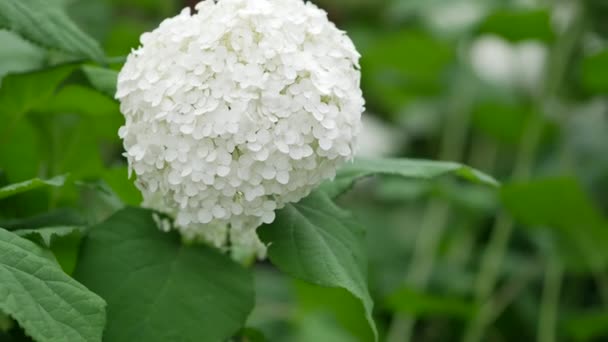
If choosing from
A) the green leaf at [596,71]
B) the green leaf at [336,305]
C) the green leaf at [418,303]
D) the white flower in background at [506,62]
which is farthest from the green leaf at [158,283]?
the white flower in background at [506,62]

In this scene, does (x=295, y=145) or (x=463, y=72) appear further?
(x=463, y=72)

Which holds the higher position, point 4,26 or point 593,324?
point 4,26

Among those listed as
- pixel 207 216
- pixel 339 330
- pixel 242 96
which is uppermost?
pixel 242 96

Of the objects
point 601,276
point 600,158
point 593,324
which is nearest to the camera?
point 593,324

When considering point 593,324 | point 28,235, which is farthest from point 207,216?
point 593,324

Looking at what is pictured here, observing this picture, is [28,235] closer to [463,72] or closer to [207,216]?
[207,216]
